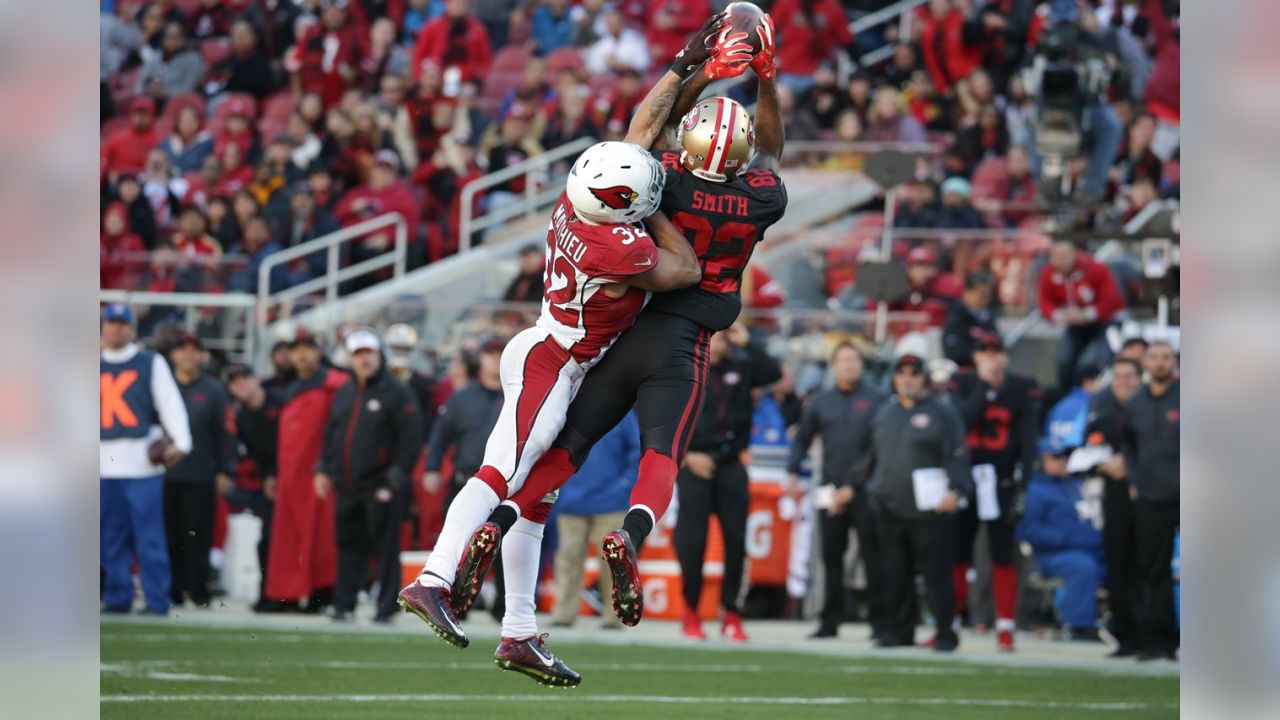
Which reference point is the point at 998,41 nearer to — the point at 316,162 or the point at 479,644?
the point at 316,162

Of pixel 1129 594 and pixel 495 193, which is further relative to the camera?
pixel 495 193

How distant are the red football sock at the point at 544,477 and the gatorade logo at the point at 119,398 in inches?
247

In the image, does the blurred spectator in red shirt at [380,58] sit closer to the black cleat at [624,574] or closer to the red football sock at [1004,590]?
the red football sock at [1004,590]

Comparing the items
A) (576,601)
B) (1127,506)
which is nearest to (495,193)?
(576,601)

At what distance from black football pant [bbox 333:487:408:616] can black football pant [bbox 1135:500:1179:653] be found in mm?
4779

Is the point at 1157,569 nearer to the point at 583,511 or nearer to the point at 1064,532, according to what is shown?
the point at 1064,532

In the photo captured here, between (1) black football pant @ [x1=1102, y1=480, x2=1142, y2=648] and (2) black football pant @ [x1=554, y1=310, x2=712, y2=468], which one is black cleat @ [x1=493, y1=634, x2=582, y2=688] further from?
(1) black football pant @ [x1=1102, y1=480, x2=1142, y2=648]

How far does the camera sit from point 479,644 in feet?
41.8

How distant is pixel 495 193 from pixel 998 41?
4.86 m

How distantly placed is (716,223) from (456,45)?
13.1 metres

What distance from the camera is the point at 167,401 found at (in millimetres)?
13070

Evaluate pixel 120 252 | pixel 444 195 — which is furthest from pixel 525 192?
pixel 120 252

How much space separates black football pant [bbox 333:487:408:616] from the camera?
13148 millimetres

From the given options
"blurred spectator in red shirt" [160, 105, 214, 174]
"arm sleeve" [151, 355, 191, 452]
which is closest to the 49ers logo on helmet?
"arm sleeve" [151, 355, 191, 452]
